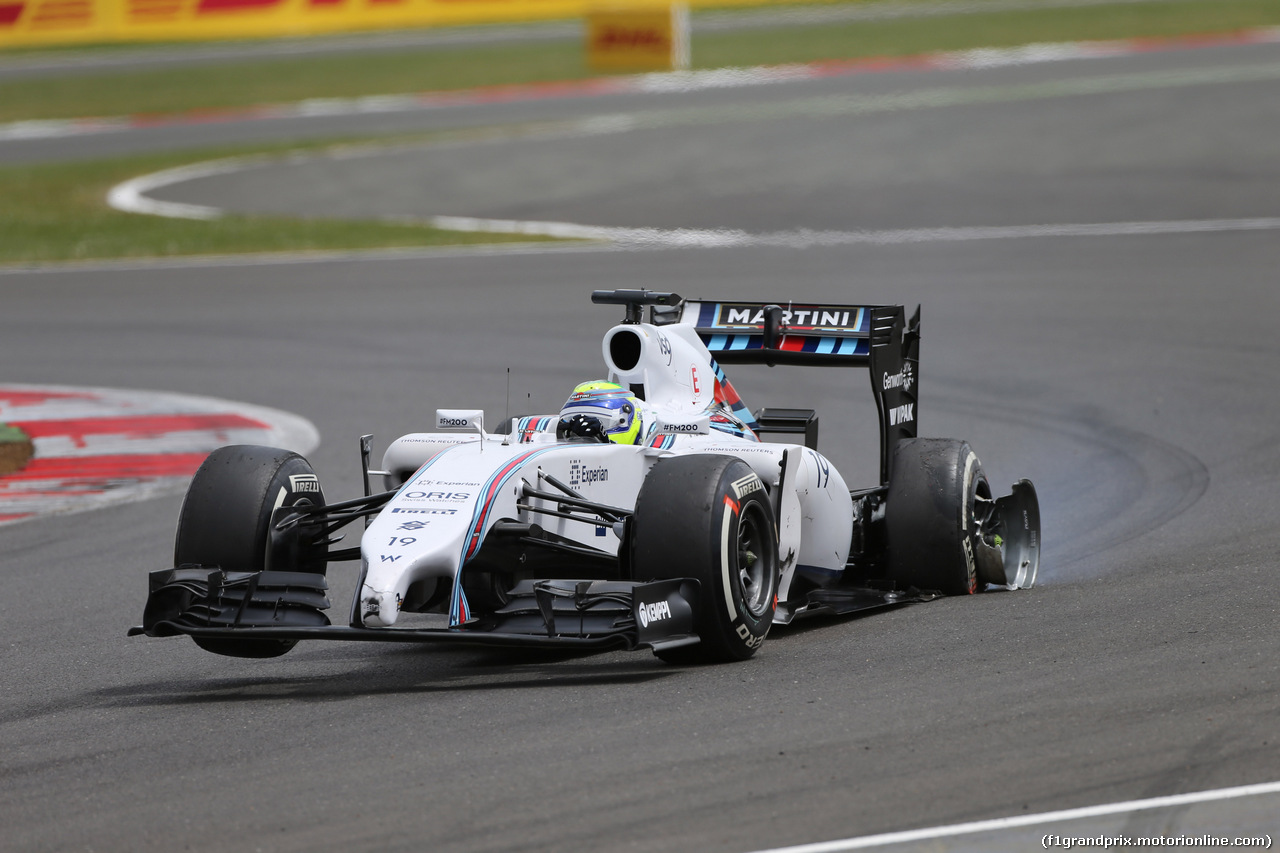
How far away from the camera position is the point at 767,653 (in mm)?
7312

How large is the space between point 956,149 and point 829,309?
1830cm

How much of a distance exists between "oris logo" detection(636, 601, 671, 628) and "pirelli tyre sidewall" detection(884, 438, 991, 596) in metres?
2.16

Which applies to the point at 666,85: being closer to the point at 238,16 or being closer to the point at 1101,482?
Result: the point at 238,16

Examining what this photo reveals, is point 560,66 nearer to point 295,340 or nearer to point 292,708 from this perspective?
point 295,340

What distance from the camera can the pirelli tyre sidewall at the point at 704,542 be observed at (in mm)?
6852

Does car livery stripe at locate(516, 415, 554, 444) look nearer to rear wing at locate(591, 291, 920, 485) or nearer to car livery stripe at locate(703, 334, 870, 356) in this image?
rear wing at locate(591, 291, 920, 485)

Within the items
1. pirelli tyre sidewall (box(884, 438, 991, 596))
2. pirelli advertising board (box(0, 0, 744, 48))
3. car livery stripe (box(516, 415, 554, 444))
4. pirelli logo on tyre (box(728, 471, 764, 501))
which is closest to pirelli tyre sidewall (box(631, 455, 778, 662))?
pirelli logo on tyre (box(728, 471, 764, 501))

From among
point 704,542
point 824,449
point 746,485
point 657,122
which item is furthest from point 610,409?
point 657,122

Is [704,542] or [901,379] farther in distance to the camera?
[901,379]

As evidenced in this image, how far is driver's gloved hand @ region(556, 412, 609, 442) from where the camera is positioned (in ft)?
25.2

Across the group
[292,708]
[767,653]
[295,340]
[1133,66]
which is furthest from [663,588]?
[1133,66]

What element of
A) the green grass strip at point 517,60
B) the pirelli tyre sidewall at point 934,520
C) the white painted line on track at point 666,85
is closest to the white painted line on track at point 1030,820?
the pirelli tyre sidewall at point 934,520

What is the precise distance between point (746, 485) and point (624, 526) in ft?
1.77

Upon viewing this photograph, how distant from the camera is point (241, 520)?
7418 mm
